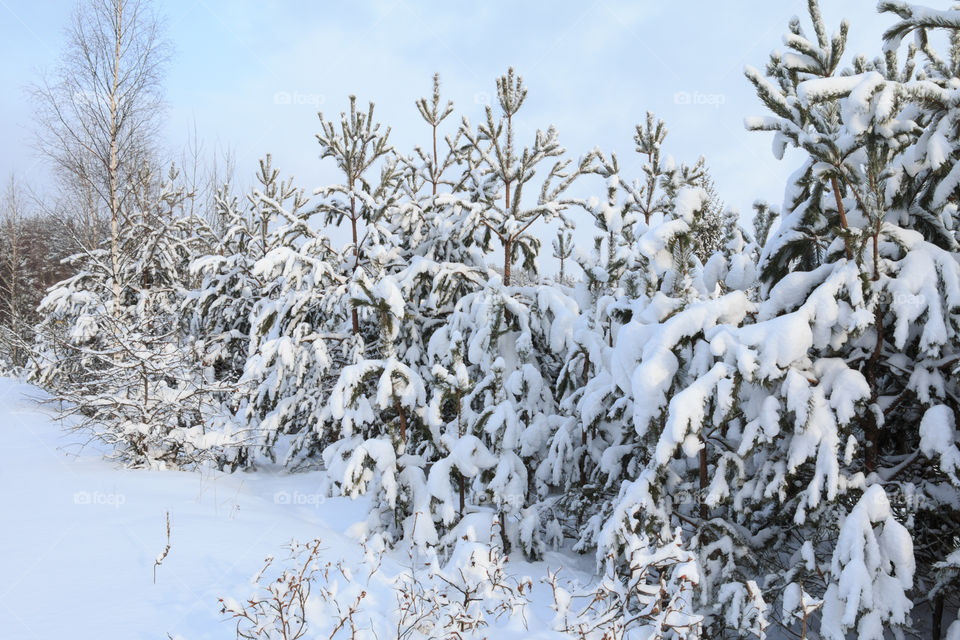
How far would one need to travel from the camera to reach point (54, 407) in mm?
10984

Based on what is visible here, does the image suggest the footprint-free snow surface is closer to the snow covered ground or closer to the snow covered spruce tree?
the snow covered ground

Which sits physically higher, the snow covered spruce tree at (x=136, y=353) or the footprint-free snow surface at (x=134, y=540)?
the snow covered spruce tree at (x=136, y=353)

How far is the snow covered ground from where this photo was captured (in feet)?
8.95

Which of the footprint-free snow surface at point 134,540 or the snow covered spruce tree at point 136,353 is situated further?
the snow covered spruce tree at point 136,353

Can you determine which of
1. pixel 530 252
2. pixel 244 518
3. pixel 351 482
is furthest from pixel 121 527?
pixel 530 252

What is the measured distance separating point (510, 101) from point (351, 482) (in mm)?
4111

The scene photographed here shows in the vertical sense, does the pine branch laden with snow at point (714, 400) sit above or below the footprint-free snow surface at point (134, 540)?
above

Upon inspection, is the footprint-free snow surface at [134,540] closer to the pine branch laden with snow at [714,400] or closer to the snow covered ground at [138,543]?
the snow covered ground at [138,543]

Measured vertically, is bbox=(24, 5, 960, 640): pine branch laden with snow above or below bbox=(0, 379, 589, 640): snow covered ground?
above

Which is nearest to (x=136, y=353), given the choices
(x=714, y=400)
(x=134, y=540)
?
(x=134, y=540)

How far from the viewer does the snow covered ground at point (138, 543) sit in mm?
2727

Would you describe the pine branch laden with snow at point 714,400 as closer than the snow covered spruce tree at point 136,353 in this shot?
Yes

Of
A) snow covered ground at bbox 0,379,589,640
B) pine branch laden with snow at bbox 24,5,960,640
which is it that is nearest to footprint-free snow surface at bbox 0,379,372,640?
snow covered ground at bbox 0,379,589,640

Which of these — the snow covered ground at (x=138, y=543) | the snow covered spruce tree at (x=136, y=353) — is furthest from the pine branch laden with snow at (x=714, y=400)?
the snow covered spruce tree at (x=136, y=353)
